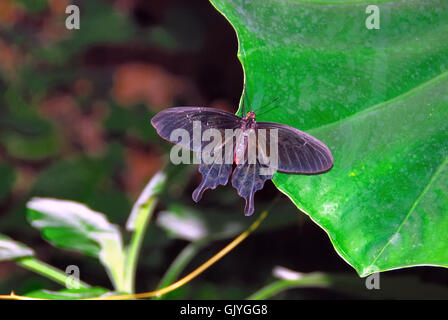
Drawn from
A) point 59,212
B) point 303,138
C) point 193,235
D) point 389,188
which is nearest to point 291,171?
point 303,138

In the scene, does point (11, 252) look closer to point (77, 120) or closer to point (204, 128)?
point (204, 128)

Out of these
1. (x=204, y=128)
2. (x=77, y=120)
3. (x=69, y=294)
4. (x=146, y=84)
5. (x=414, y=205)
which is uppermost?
(x=146, y=84)

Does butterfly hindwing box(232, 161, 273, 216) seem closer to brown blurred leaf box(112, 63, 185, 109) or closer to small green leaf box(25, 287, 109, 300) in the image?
small green leaf box(25, 287, 109, 300)

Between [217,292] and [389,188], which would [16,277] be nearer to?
[217,292]

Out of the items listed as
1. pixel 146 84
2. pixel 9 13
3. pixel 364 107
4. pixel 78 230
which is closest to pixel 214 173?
pixel 364 107

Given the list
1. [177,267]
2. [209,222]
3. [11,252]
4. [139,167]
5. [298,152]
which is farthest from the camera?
[139,167]

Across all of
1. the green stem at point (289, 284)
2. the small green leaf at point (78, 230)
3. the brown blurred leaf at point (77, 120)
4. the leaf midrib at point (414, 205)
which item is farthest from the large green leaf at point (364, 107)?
the brown blurred leaf at point (77, 120)
